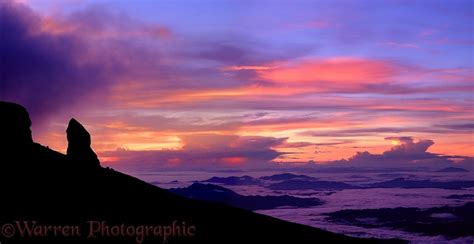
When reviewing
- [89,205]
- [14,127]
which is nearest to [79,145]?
[14,127]

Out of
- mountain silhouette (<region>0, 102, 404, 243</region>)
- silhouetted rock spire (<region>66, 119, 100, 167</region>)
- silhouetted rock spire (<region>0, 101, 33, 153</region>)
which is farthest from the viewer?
silhouetted rock spire (<region>66, 119, 100, 167</region>)

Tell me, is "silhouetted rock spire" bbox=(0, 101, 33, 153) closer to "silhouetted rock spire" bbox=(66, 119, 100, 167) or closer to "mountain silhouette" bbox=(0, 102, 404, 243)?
"mountain silhouette" bbox=(0, 102, 404, 243)

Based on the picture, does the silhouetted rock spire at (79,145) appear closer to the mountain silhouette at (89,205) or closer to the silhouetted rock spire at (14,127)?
the mountain silhouette at (89,205)

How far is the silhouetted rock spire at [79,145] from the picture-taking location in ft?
360

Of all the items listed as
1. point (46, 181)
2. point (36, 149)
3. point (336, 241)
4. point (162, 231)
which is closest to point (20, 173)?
point (46, 181)

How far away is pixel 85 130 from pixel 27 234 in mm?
55829

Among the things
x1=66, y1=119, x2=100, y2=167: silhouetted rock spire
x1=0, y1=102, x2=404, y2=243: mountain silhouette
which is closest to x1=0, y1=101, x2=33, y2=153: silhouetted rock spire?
x1=0, y1=102, x2=404, y2=243: mountain silhouette

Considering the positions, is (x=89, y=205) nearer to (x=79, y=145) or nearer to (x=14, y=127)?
(x=79, y=145)

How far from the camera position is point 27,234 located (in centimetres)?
5662

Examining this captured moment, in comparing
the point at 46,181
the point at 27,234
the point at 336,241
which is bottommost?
the point at 336,241

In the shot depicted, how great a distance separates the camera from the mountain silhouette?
66312 millimetres

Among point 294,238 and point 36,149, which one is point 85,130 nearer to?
point 36,149

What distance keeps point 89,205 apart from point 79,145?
3493 centimetres

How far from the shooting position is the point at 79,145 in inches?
4375
